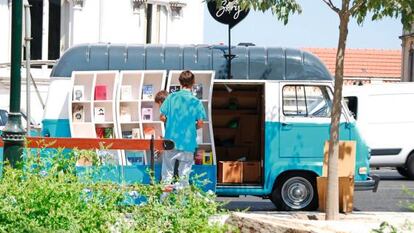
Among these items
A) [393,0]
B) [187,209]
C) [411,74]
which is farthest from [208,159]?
[411,74]

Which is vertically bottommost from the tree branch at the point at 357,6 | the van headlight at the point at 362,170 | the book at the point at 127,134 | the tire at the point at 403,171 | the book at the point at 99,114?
the tire at the point at 403,171

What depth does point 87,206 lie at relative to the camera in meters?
7.87

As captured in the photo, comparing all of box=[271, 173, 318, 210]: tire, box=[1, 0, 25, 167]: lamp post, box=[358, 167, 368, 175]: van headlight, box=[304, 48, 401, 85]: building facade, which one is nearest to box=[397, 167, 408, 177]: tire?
box=[358, 167, 368, 175]: van headlight

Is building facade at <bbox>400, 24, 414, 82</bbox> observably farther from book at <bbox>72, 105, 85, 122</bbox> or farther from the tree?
the tree

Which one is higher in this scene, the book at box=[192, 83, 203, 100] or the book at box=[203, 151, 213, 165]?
the book at box=[192, 83, 203, 100]

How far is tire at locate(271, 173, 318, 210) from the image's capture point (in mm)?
15164

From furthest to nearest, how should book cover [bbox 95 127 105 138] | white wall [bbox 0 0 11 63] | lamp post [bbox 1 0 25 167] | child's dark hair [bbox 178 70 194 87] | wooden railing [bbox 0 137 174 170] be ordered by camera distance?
white wall [bbox 0 0 11 63] < book cover [bbox 95 127 105 138] < child's dark hair [bbox 178 70 194 87] < wooden railing [bbox 0 137 174 170] < lamp post [bbox 1 0 25 167]

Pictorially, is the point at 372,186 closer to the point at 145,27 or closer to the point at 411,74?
the point at 145,27

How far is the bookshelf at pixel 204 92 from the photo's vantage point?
1446 centimetres

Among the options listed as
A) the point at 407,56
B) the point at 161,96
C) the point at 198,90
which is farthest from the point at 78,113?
the point at 407,56

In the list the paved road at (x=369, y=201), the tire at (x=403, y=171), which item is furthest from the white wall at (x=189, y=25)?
the paved road at (x=369, y=201)

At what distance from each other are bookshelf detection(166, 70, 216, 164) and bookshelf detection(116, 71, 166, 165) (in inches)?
6.1

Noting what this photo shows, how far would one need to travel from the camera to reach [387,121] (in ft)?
85.6

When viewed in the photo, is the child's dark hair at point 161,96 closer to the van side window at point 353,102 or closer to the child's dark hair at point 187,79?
the child's dark hair at point 187,79
